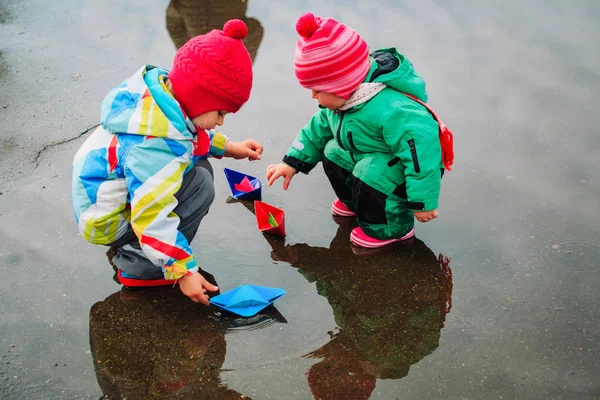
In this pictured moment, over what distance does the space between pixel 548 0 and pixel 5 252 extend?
14.0 feet

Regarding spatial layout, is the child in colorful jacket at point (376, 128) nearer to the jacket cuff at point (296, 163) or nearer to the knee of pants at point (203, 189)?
the jacket cuff at point (296, 163)

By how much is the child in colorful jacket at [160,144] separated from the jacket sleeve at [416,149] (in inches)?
27.0

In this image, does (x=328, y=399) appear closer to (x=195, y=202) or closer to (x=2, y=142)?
(x=195, y=202)

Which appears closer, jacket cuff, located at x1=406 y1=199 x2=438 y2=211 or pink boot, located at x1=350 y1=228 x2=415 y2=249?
jacket cuff, located at x1=406 y1=199 x2=438 y2=211

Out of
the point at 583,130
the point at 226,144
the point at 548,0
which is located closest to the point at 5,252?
the point at 226,144

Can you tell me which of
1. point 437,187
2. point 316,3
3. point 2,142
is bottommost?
point 2,142

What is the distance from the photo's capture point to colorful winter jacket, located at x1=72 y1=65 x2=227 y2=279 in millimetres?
2557

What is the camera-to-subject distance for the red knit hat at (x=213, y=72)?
253 centimetres

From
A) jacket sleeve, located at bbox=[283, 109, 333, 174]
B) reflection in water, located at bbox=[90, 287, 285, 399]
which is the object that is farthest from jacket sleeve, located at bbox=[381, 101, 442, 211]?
reflection in water, located at bbox=[90, 287, 285, 399]

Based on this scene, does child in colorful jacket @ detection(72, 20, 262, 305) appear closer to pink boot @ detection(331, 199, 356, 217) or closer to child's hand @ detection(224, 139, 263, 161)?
child's hand @ detection(224, 139, 263, 161)

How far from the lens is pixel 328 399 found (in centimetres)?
235

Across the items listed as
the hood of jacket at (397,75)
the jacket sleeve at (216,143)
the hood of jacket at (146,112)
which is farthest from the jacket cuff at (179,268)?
the hood of jacket at (397,75)

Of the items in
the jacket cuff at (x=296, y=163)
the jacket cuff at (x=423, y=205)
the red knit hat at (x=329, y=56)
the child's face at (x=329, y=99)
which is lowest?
the jacket cuff at (x=296, y=163)

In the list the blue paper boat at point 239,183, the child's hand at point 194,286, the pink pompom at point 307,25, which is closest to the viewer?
the child's hand at point 194,286
